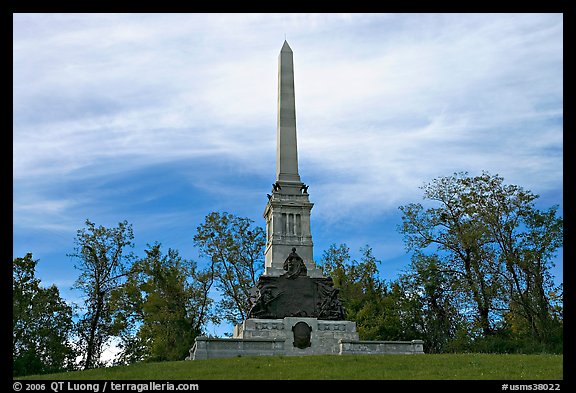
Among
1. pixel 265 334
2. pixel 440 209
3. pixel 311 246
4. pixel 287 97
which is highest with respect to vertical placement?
pixel 287 97

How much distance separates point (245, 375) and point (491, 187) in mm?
26740

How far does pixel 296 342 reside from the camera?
3125 cm

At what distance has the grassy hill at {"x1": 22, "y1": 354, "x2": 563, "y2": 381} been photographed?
18453 mm

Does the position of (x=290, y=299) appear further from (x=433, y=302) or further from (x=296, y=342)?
(x=433, y=302)

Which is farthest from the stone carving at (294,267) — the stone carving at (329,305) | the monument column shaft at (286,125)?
the monument column shaft at (286,125)

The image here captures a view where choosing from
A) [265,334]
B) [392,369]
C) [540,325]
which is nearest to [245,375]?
[392,369]

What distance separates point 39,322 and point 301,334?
59.5 feet

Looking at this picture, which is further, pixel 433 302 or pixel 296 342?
pixel 433 302

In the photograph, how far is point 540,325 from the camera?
35406 mm

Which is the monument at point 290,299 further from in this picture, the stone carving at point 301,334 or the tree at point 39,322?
the tree at point 39,322

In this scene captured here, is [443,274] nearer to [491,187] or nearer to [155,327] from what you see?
[491,187]

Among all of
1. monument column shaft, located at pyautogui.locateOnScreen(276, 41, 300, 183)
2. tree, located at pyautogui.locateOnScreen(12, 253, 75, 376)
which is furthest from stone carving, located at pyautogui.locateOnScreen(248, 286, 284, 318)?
tree, located at pyautogui.locateOnScreen(12, 253, 75, 376)

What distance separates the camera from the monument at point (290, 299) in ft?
97.9

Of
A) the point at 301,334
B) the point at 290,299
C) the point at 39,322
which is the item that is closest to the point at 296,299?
the point at 290,299
